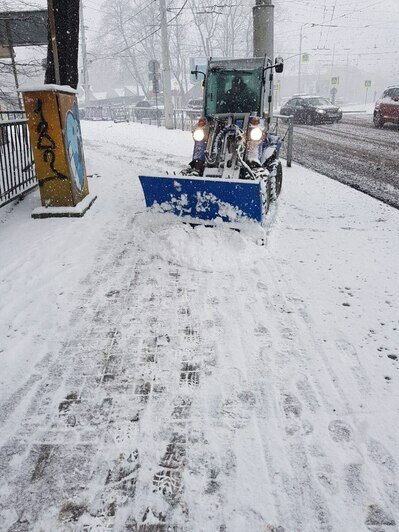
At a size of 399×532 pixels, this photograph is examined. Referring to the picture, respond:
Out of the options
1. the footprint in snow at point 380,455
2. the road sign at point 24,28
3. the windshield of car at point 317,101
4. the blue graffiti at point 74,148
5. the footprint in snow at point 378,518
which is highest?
the road sign at point 24,28

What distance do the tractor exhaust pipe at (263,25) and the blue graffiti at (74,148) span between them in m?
7.31

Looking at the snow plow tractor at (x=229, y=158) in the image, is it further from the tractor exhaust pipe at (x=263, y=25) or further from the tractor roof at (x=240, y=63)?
the tractor exhaust pipe at (x=263, y=25)

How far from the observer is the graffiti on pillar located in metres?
5.74

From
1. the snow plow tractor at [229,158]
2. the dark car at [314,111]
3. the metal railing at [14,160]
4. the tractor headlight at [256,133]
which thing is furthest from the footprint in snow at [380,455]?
the dark car at [314,111]

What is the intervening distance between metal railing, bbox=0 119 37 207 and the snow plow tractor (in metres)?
2.64

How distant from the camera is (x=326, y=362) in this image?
2.90m

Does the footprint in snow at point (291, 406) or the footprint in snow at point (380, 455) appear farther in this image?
the footprint in snow at point (291, 406)

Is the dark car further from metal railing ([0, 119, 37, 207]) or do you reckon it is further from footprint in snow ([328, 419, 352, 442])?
footprint in snow ([328, 419, 352, 442])

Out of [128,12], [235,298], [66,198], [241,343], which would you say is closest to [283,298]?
[235,298]

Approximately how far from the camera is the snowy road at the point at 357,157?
8.23 m

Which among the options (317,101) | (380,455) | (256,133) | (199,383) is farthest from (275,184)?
(317,101)

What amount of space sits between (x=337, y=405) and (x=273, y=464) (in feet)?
2.15

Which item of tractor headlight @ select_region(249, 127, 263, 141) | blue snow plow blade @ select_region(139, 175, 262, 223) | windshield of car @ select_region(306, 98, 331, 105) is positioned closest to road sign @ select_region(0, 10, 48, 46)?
tractor headlight @ select_region(249, 127, 263, 141)

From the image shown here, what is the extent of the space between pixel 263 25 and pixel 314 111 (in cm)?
1150
